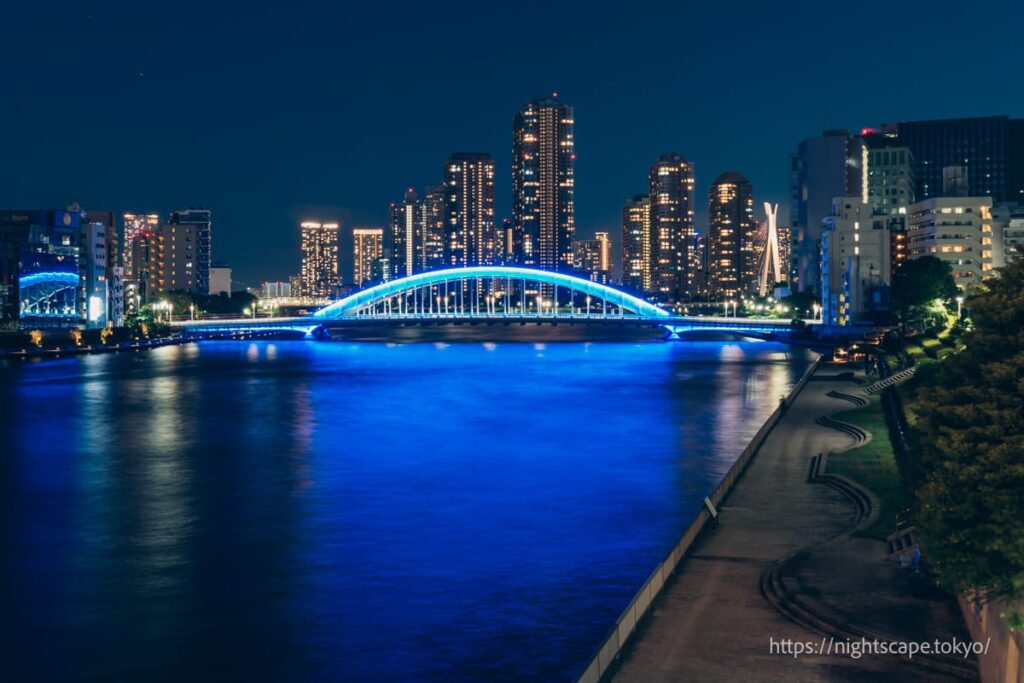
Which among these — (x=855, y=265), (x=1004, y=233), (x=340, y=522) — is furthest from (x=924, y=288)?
(x=340, y=522)

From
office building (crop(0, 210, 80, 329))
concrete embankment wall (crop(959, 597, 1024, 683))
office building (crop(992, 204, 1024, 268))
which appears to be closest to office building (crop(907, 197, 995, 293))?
office building (crop(992, 204, 1024, 268))

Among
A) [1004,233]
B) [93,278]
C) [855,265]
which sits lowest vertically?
[93,278]

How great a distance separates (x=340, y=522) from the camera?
992 inches

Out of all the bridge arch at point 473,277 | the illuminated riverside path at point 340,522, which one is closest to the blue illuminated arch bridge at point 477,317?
the bridge arch at point 473,277

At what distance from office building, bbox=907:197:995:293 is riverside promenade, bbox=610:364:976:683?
79.8 metres

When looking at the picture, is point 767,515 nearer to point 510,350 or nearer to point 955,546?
point 955,546

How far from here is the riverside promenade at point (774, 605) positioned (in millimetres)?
13359

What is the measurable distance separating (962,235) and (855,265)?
9.88 meters

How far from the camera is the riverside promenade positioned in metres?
13.4

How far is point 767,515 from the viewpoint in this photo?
72.2 feet

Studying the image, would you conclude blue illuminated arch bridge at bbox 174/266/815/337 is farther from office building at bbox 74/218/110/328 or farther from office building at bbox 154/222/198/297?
office building at bbox 154/222/198/297

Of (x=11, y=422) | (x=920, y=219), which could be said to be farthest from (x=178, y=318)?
(x=11, y=422)

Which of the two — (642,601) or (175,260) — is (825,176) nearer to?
(175,260)

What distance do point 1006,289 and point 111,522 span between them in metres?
19.1
